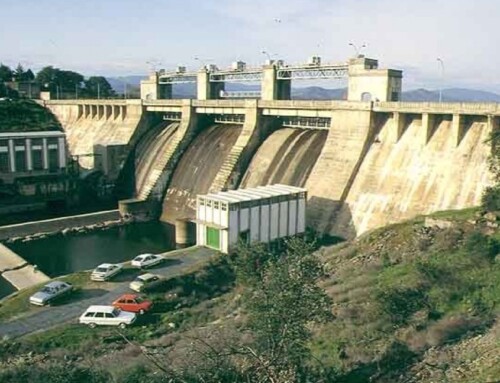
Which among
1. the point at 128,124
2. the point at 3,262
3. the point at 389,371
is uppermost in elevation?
the point at 128,124

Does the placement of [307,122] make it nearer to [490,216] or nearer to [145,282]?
[490,216]

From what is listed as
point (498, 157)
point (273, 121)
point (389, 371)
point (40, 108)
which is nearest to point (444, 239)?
point (498, 157)

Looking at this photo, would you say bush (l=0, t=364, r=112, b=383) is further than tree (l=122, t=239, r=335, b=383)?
Yes

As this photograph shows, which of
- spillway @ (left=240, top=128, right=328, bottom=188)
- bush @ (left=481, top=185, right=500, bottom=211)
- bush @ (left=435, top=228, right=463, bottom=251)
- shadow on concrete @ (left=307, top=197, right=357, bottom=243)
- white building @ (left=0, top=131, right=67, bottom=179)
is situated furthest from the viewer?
white building @ (left=0, top=131, right=67, bottom=179)

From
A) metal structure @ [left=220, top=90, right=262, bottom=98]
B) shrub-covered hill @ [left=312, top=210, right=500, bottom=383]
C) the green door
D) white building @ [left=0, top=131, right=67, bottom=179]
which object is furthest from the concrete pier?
metal structure @ [left=220, top=90, right=262, bottom=98]

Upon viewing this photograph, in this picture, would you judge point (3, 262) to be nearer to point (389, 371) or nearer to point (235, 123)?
point (235, 123)

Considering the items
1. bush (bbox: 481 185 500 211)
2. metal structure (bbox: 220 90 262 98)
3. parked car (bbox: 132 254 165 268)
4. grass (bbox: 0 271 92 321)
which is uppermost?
metal structure (bbox: 220 90 262 98)

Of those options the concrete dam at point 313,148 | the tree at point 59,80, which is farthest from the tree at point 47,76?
the concrete dam at point 313,148

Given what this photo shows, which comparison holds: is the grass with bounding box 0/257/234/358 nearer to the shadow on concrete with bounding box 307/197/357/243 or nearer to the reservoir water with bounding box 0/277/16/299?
the reservoir water with bounding box 0/277/16/299
